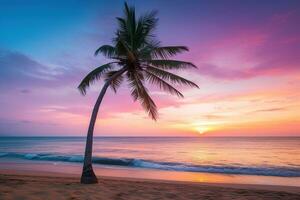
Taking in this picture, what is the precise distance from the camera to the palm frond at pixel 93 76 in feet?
34.2

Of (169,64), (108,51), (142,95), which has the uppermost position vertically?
(108,51)

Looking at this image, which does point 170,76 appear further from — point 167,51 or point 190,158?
point 190,158

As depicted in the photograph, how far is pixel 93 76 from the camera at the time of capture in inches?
419

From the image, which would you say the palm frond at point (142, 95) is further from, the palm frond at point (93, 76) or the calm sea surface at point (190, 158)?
the calm sea surface at point (190, 158)

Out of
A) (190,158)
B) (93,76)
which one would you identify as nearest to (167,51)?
(93,76)

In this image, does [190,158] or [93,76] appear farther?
[190,158]

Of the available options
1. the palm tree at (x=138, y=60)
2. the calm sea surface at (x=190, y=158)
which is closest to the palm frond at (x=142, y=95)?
the palm tree at (x=138, y=60)

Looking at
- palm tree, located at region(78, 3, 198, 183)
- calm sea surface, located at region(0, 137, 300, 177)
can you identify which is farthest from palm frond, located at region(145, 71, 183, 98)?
calm sea surface, located at region(0, 137, 300, 177)

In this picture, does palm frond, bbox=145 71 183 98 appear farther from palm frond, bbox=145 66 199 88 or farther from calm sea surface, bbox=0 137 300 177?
calm sea surface, bbox=0 137 300 177

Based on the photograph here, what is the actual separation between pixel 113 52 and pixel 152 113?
3.51 m

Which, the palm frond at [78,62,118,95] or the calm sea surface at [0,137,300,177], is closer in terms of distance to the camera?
the palm frond at [78,62,118,95]

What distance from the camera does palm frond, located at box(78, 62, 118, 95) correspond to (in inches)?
410

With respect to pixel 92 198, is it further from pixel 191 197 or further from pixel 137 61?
pixel 137 61

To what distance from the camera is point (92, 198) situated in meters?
7.39
